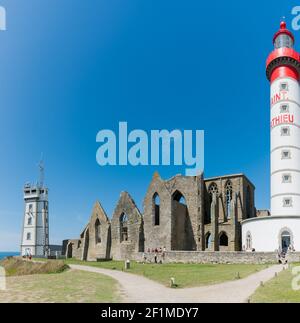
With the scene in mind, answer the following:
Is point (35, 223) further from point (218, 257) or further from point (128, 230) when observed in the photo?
point (218, 257)

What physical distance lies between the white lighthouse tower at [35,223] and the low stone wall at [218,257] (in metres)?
37.7

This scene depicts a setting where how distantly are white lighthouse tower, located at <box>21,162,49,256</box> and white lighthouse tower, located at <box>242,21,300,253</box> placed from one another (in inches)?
1737

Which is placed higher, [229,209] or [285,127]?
[285,127]

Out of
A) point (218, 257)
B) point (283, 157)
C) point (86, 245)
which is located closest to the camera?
point (218, 257)

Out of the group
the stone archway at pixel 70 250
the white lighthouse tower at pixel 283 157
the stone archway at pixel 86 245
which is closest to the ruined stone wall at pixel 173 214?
the white lighthouse tower at pixel 283 157

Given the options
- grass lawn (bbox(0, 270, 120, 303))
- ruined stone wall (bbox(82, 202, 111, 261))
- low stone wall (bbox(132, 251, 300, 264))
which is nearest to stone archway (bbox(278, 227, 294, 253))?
low stone wall (bbox(132, 251, 300, 264))

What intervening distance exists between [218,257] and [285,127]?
1597cm

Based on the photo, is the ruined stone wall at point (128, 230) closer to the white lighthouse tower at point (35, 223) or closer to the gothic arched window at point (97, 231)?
the gothic arched window at point (97, 231)

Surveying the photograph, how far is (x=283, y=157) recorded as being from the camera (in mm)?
40594

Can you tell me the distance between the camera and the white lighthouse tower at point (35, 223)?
2857 inches

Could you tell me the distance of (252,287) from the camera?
16609 millimetres

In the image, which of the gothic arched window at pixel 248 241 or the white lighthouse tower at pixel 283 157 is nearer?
the white lighthouse tower at pixel 283 157

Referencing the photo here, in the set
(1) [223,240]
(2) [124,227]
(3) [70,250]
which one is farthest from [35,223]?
(1) [223,240]

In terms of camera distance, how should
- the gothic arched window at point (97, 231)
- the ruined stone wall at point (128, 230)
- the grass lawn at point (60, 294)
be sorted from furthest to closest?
the gothic arched window at point (97, 231)
the ruined stone wall at point (128, 230)
the grass lawn at point (60, 294)
